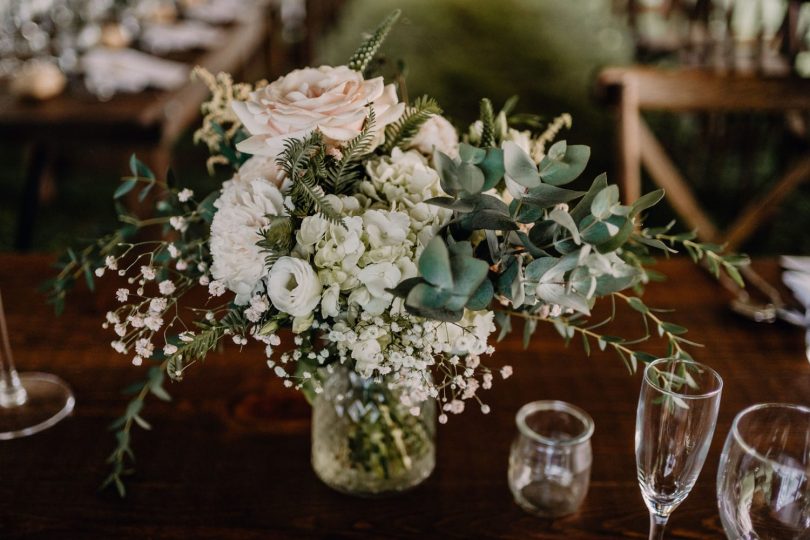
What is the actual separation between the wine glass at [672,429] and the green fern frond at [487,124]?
0.31 meters

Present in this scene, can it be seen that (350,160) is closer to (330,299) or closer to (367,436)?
(330,299)

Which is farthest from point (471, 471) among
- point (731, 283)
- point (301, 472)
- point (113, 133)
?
point (113, 133)

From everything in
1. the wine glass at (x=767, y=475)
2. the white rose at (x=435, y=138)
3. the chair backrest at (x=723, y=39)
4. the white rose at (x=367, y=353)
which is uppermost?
the white rose at (x=435, y=138)

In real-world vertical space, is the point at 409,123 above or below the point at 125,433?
above

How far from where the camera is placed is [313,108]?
0.78 meters

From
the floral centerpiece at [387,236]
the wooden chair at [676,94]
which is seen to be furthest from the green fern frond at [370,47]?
the wooden chair at [676,94]

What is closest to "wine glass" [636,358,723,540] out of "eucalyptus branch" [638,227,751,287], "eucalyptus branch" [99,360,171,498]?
"eucalyptus branch" [638,227,751,287]

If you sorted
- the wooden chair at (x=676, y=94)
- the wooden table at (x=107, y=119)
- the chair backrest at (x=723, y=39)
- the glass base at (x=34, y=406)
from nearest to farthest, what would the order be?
the glass base at (x=34, y=406), the wooden chair at (x=676, y=94), the wooden table at (x=107, y=119), the chair backrest at (x=723, y=39)

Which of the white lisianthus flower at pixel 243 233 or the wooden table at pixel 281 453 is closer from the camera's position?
the white lisianthus flower at pixel 243 233

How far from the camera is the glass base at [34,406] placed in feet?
3.65

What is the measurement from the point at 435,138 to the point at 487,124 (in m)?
0.06

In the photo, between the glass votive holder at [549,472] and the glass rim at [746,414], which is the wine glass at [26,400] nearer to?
the glass votive holder at [549,472]

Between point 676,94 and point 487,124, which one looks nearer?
point 487,124

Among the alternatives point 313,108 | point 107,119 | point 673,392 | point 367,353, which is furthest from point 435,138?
point 107,119
